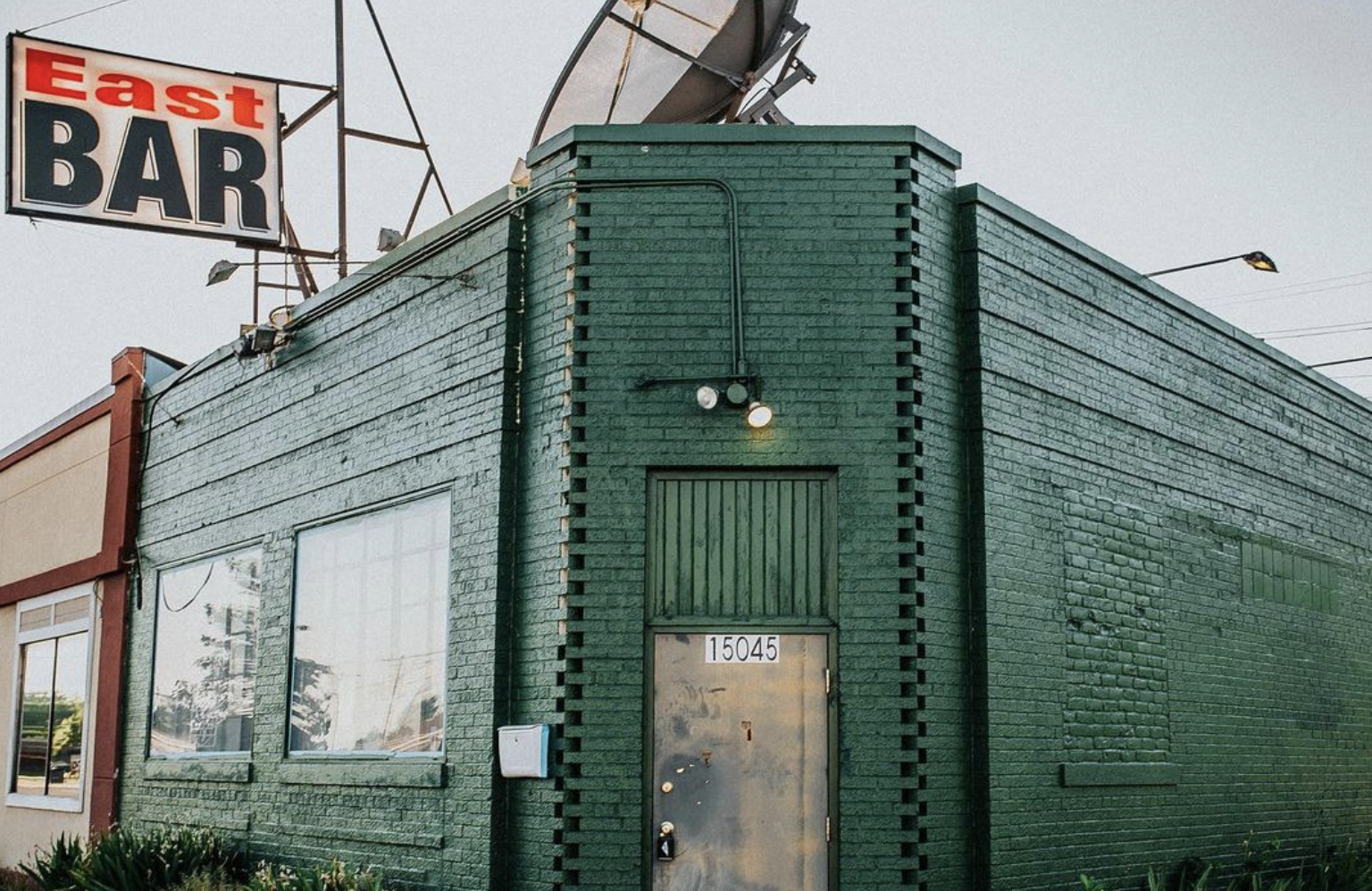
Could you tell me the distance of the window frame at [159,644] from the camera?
15781mm

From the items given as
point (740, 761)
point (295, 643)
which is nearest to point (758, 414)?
point (740, 761)

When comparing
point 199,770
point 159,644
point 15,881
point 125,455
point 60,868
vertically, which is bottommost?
point 15,881

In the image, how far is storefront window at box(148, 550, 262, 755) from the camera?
1609 cm

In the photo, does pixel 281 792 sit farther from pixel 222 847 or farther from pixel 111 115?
pixel 111 115

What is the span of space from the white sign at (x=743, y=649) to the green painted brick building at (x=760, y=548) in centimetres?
2

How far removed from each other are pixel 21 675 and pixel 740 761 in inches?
591

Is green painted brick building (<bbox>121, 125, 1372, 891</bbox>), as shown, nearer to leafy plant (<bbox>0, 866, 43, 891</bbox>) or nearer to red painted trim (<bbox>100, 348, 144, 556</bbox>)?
leafy plant (<bbox>0, 866, 43, 891</bbox>)

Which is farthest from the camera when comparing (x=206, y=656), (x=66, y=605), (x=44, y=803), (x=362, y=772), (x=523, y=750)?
(x=66, y=605)

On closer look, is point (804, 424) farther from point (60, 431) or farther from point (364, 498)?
point (60, 431)

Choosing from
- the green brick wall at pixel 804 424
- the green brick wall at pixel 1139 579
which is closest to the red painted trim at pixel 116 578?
the green brick wall at pixel 804 424

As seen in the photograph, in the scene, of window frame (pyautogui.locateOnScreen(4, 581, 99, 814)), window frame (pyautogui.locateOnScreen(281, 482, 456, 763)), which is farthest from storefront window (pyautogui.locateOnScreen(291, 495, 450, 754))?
window frame (pyautogui.locateOnScreen(4, 581, 99, 814))

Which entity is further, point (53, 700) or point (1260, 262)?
point (53, 700)

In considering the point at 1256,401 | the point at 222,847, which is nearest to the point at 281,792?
the point at 222,847

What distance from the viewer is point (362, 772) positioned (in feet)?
44.2
